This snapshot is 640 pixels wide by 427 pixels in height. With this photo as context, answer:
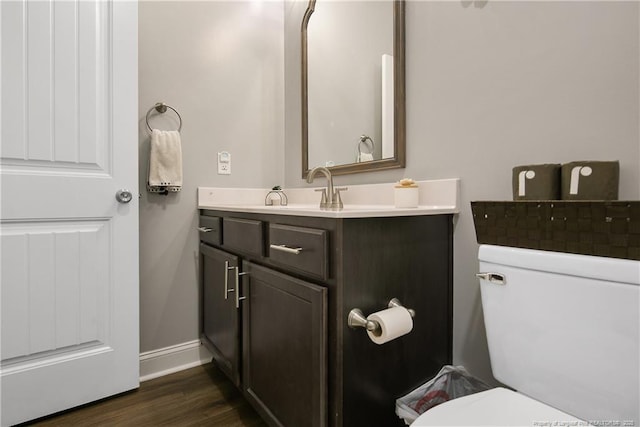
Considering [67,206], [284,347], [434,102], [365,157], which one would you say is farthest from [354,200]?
[67,206]

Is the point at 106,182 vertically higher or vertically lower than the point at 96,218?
higher

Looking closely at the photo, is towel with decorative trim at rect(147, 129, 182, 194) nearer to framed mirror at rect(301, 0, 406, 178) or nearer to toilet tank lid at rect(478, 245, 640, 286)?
framed mirror at rect(301, 0, 406, 178)

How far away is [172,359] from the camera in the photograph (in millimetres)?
1783

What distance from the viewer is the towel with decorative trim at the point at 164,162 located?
64.9 inches

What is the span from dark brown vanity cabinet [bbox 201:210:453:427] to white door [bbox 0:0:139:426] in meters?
0.57

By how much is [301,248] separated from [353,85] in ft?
3.28

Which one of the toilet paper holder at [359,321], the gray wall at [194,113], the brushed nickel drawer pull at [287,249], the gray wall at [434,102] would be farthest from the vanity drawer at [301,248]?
the gray wall at [194,113]

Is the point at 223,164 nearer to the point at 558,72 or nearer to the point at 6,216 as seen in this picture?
the point at 6,216

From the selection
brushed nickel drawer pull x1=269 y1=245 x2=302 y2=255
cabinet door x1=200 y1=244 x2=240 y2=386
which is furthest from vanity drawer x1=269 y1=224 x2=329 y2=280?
cabinet door x1=200 y1=244 x2=240 y2=386

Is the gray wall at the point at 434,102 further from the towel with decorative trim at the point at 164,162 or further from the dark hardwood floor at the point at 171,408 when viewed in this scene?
the dark hardwood floor at the point at 171,408

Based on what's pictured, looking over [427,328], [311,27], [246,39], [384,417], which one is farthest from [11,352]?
[311,27]

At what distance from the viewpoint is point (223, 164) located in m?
1.95

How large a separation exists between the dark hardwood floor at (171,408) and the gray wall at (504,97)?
37.2 inches

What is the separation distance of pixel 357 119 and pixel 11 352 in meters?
1.70
